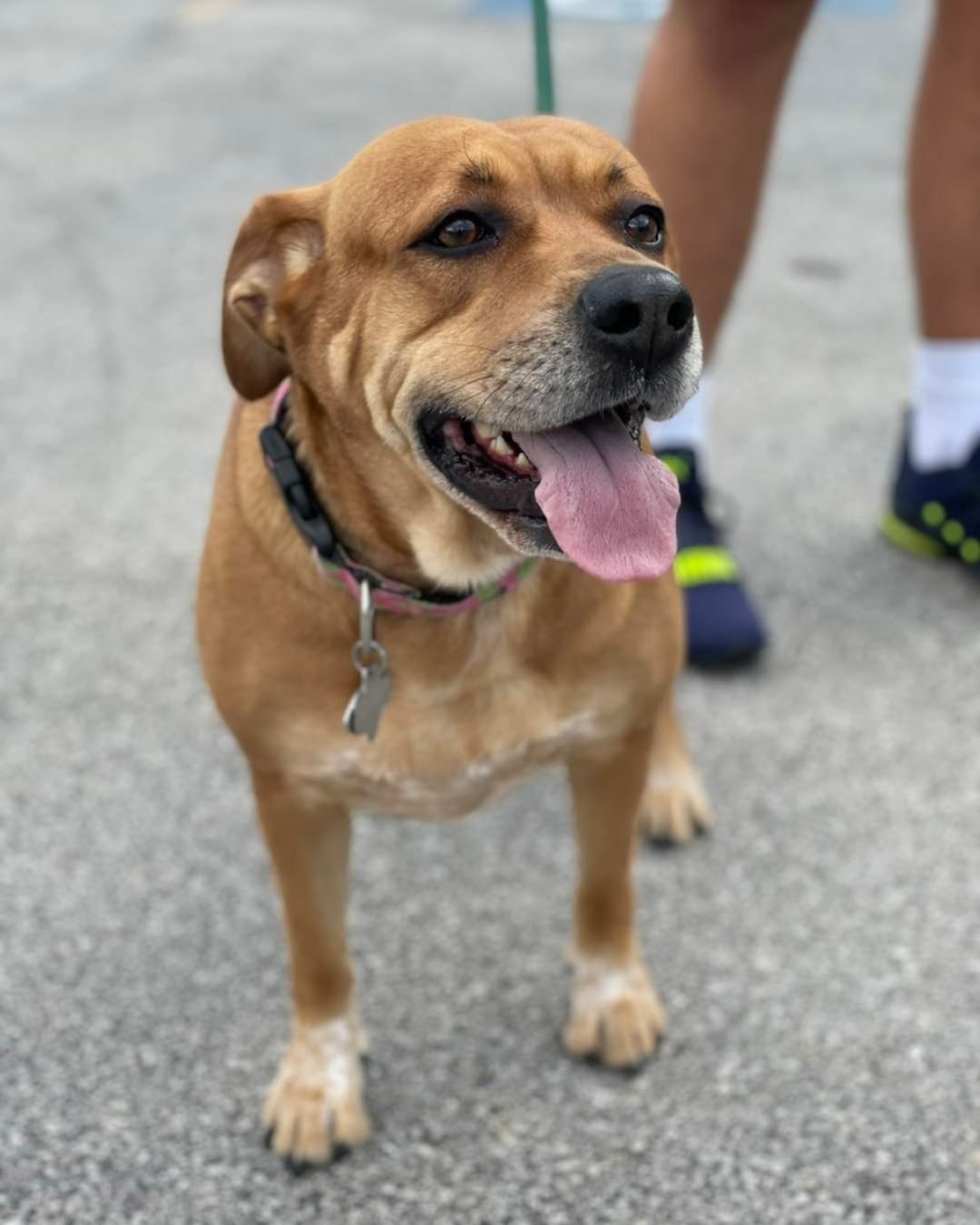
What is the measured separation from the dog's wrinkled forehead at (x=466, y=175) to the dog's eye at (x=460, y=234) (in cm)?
2

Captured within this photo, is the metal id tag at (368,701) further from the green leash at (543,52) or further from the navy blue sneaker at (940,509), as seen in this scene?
the navy blue sneaker at (940,509)

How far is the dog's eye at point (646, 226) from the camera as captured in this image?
173 centimetres

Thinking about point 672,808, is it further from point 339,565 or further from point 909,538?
point 909,538

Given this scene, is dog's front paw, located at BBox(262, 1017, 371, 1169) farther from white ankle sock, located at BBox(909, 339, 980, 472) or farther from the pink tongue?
white ankle sock, located at BBox(909, 339, 980, 472)

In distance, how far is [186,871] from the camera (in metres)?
2.33

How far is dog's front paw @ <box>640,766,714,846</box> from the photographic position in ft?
7.80

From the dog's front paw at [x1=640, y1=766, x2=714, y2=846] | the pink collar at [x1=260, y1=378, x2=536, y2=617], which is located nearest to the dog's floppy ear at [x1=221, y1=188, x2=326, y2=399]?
the pink collar at [x1=260, y1=378, x2=536, y2=617]

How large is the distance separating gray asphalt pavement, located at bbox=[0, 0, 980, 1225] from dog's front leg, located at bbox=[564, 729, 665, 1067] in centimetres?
6

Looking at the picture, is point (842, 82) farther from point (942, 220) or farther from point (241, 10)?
point (942, 220)

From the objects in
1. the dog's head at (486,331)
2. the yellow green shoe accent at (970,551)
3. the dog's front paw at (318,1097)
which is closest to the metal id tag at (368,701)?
the dog's head at (486,331)

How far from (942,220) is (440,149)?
1589 mm

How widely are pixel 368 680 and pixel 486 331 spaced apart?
47 centimetres

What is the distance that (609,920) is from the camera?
2031 millimetres

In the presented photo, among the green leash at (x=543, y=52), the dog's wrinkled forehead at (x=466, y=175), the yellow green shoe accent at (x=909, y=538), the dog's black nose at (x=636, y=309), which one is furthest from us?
the yellow green shoe accent at (x=909, y=538)
